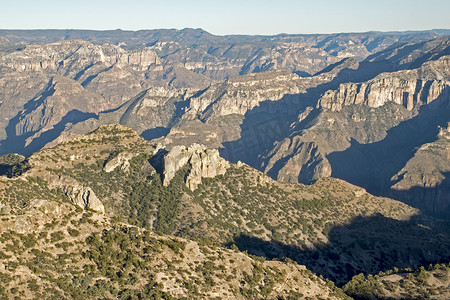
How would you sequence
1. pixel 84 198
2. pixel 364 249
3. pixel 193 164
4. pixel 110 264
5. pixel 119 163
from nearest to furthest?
pixel 110 264 → pixel 84 198 → pixel 119 163 → pixel 364 249 → pixel 193 164

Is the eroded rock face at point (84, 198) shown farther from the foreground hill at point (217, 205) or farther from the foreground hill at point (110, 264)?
the foreground hill at point (110, 264)

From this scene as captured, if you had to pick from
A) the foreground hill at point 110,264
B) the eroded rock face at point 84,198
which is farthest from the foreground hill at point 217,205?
the foreground hill at point 110,264

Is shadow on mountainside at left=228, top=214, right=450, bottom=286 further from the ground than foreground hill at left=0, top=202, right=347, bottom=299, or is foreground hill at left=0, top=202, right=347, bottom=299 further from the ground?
foreground hill at left=0, top=202, right=347, bottom=299

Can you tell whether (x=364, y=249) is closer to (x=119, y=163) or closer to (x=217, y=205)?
(x=217, y=205)

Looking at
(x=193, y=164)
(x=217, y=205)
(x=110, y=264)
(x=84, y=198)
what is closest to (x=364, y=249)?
(x=217, y=205)

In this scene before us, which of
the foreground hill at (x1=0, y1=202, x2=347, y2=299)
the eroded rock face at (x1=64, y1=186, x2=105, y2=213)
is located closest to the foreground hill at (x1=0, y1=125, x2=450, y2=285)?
the eroded rock face at (x1=64, y1=186, x2=105, y2=213)

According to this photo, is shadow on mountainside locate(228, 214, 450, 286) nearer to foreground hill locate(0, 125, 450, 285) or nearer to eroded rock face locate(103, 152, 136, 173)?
foreground hill locate(0, 125, 450, 285)
